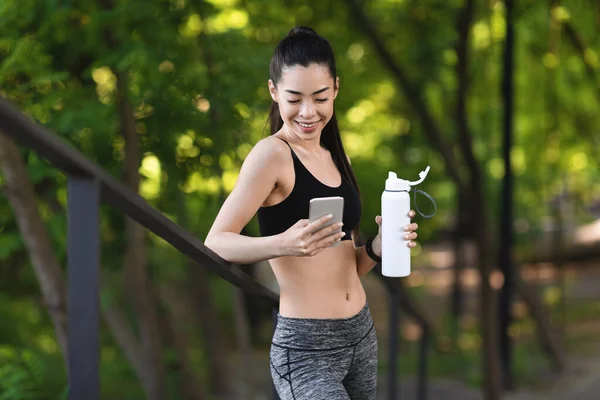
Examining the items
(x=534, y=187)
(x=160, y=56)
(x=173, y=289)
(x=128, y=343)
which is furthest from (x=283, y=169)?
(x=173, y=289)

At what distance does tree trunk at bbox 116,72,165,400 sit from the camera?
4707 mm

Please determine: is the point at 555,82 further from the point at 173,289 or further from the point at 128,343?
the point at 173,289

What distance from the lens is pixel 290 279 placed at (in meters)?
2.13

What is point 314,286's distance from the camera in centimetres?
213

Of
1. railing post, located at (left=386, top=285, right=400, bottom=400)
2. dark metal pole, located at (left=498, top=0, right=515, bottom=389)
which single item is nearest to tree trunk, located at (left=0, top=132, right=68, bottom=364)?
railing post, located at (left=386, top=285, right=400, bottom=400)

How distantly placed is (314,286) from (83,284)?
0.82 m

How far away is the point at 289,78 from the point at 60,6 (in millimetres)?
2545

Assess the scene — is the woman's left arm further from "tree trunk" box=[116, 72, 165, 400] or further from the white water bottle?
"tree trunk" box=[116, 72, 165, 400]

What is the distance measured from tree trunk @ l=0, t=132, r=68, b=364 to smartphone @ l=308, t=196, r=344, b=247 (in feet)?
7.49

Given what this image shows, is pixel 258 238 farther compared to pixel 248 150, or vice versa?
pixel 248 150

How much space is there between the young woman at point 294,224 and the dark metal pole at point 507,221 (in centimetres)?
536

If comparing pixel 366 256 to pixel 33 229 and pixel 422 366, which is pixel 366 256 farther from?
pixel 422 366

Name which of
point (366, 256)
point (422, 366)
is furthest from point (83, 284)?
point (422, 366)

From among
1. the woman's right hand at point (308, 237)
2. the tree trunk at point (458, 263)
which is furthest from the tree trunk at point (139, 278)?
the tree trunk at point (458, 263)
